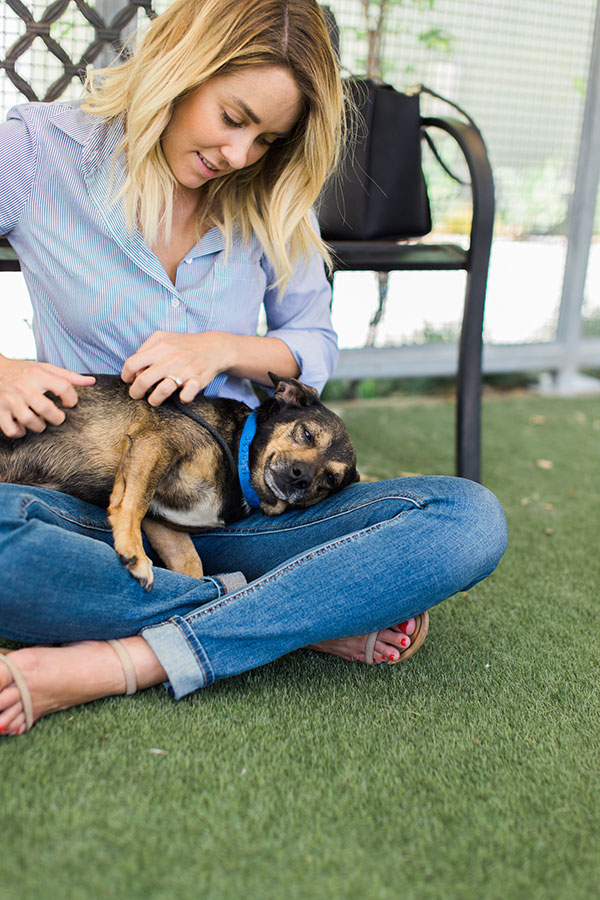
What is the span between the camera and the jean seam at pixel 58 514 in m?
1.51

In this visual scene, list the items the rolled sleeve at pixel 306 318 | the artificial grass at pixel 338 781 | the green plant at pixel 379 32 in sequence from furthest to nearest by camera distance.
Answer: the green plant at pixel 379 32
the rolled sleeve at pixel 306 318
the artificial grass at pixel 338 781

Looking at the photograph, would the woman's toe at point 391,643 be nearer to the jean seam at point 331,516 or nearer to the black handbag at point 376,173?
the jean seam at point 331,516

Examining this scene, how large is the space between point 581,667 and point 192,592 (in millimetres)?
973

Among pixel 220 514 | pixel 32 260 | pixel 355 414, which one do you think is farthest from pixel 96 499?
pixel 355 414

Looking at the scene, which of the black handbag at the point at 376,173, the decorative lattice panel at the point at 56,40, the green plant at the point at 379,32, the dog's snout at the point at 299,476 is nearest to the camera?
the dog's snout at the point at 299,476

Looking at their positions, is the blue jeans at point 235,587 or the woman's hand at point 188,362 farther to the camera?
the woman's hand at point 188,362

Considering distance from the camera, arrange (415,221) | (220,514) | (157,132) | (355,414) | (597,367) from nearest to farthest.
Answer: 1. (157,132)
2. (220,514)
3. (415,221)
4. (355,414)
5. (597,367)

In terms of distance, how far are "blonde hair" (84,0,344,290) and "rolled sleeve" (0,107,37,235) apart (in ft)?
0.56

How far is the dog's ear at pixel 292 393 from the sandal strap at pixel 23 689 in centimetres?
97

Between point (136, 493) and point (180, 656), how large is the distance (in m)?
0.39

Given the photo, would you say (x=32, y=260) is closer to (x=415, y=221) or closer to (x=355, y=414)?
(x=415, y=221)

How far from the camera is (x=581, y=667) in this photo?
1864 millimetres

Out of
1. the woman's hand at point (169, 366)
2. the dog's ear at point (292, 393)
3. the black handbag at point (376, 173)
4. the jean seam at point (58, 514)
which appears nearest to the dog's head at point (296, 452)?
the dog's ear at point (292, 393)

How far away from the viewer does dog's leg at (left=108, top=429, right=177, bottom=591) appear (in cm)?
161
